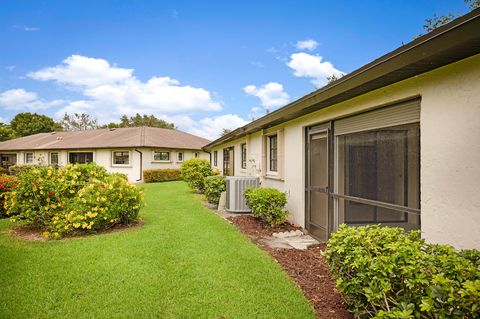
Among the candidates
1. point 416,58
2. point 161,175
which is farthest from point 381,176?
point 161,175

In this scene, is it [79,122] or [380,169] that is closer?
[380,169]

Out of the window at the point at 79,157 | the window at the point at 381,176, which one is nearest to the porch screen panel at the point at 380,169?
the window at the point at 381,176

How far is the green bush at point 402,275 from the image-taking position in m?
1.99

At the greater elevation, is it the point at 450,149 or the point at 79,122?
the point at 79,122

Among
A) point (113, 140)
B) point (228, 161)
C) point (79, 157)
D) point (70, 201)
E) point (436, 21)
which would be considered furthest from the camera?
point (79, 157)

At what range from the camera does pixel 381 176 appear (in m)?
4.28

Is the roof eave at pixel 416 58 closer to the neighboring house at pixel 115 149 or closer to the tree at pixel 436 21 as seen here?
the tree at pixel 436 21

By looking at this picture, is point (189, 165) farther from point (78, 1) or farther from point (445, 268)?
point (445, 268)

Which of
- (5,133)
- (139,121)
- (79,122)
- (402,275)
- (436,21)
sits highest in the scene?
(436,21)

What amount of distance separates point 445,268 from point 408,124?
2053mm

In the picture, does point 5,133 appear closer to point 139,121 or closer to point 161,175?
point 139,121

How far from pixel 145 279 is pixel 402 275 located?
10.3 feet

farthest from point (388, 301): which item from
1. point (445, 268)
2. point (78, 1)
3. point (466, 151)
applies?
point (78, 1)

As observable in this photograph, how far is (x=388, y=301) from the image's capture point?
98.3 inches
